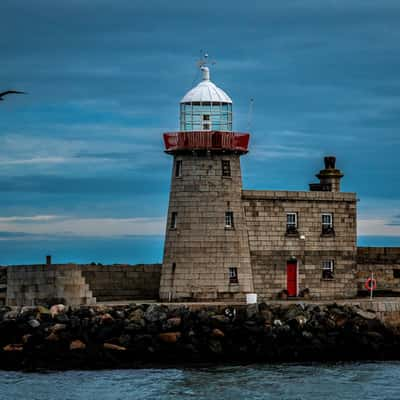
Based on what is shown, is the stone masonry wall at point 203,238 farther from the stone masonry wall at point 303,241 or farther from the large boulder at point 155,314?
the large boulder at point 155,314

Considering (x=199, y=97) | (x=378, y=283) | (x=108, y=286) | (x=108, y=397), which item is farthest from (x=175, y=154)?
(x=108, y=397)

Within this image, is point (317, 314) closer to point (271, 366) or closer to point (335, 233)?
point (271, 366)

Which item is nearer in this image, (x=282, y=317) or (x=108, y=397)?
(x=108, y=397)

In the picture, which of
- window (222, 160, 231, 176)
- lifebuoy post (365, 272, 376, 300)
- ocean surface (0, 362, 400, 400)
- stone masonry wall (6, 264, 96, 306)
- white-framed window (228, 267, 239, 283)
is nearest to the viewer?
ocean surface (0, 362, 400, 400)

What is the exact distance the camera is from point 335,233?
39500 millimetres

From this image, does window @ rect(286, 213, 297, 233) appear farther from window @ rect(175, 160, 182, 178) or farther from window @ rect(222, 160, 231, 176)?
window @ rect(175, 160, 182, 178)

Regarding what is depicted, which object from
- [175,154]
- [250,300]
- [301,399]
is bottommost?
[301,399]

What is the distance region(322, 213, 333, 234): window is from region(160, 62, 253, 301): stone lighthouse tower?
3.02 meters

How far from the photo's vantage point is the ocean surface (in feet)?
93.4

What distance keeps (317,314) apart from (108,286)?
6.53 m

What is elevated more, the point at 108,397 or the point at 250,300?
the point at 250,300

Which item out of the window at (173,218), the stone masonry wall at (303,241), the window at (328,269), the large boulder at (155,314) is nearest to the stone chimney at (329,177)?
the stone masonry wall at (303,241)

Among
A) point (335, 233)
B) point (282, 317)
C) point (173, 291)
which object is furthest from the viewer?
point (335, 233)

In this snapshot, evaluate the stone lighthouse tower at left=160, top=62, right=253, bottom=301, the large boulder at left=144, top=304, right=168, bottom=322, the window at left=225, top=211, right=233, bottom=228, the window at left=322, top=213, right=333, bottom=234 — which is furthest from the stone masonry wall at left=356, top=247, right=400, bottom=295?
the large boulder at left=144, top=304, right=168, bottom=322
